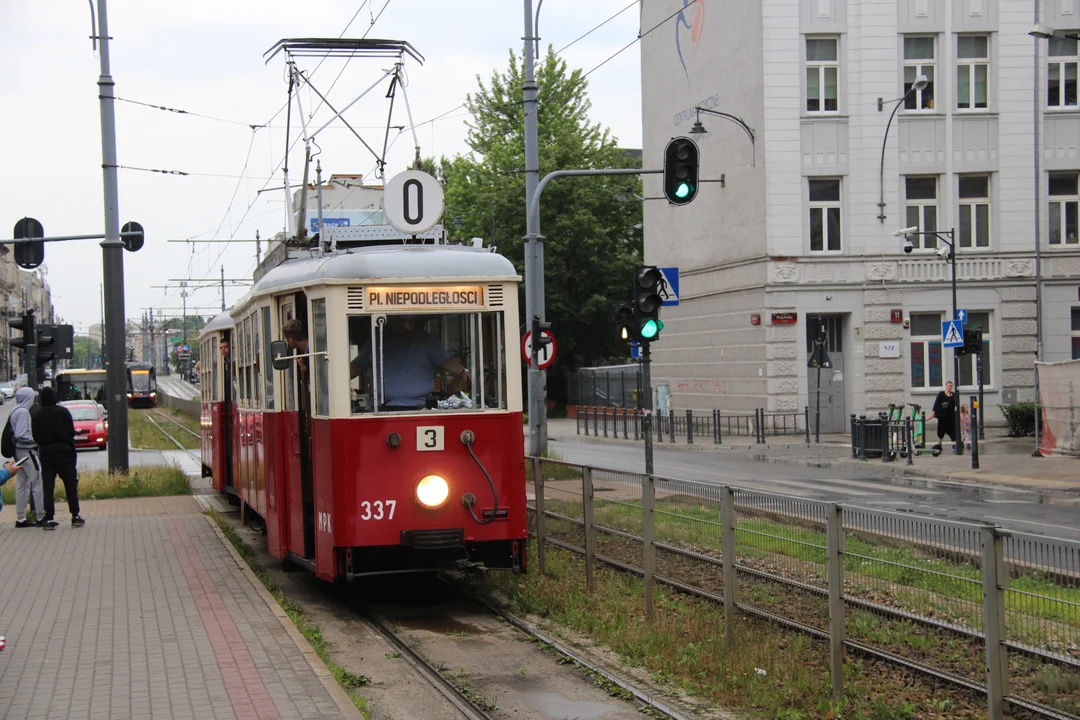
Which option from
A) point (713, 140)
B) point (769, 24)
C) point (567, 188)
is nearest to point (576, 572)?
point (769, 24)

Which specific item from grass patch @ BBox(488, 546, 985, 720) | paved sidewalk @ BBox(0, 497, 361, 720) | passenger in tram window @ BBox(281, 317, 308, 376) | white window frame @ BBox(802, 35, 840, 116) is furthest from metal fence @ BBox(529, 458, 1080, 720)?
white window frame @ BBox(802, 35, 840, 116)

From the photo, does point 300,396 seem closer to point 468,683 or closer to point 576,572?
point 576,572

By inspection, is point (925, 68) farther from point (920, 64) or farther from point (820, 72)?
point (820, 72)

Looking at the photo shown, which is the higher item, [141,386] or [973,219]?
[973,219]

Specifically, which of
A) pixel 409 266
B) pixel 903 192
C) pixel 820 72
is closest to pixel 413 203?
pixel 409 266

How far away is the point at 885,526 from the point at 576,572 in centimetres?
505

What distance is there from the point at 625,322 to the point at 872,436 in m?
15.5

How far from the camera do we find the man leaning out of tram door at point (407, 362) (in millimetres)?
9930

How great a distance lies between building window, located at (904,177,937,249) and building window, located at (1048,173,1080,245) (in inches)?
129

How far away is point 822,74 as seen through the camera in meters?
36.3

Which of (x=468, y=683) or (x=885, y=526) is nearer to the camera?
(x=885, y=526)

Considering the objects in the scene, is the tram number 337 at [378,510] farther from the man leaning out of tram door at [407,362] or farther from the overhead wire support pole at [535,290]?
the overhead wire support pole at [535,290]

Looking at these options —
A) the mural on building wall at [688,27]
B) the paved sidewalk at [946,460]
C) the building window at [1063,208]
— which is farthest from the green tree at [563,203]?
the building window at [1063,208]

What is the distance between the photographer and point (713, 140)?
39.7 meters
